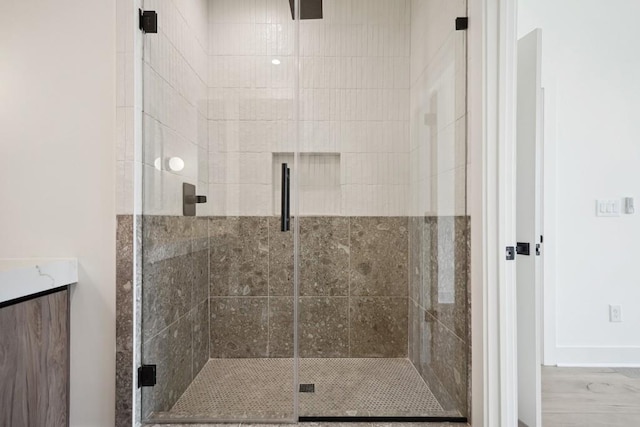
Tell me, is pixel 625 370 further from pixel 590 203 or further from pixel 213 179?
pixel 213 179

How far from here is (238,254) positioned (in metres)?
1.83

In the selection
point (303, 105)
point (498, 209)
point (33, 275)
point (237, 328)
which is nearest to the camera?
point (33, 275)

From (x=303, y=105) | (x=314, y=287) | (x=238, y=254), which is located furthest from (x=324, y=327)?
(x=303, y=105)

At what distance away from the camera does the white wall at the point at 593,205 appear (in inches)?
106

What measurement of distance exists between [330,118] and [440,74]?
585 mm

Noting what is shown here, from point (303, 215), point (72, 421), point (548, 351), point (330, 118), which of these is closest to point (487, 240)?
point (303, 215)

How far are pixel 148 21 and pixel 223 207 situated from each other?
2.92 ft

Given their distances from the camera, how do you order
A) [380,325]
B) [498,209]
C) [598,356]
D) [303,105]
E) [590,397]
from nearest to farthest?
[498,209] < [303,105] < [380,325] < [590,397] < [598,356]

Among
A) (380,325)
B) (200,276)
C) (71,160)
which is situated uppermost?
(71,160)

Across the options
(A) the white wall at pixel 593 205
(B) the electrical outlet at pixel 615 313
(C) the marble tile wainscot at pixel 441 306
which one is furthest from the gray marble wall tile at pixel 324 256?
(B) the electrical outlet at pixel 615 313

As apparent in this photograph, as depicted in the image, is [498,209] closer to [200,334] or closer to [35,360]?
[200,334]

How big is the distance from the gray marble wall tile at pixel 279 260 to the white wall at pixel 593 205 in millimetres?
1946

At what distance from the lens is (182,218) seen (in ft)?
5.93

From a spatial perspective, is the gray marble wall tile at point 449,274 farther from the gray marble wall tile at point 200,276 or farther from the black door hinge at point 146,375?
the black door hinge at point 146,375
